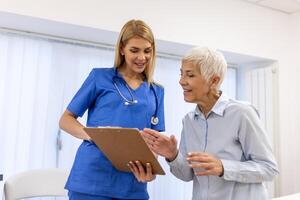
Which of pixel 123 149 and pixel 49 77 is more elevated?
pixel 49 77

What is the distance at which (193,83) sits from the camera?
53.1 inches

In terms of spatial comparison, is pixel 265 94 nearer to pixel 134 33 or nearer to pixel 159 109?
pixel 159 109

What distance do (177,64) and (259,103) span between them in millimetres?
980

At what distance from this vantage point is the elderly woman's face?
1.34 m

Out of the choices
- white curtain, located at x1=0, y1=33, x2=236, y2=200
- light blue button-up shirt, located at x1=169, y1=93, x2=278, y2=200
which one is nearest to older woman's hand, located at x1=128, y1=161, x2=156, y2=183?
light blue button-up shirt, located at x1=169, y1=93, x2=278, y2=200

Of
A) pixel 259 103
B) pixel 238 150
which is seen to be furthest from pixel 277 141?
pixel 238 150

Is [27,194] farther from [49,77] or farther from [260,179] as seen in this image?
[260,179]

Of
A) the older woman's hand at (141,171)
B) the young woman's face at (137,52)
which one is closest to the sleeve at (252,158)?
the older woman's hand at (141,171)

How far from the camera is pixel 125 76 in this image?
5.29 ft

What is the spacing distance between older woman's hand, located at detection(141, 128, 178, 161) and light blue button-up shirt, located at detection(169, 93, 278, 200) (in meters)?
0.05

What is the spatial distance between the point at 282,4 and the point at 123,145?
9.07 feet

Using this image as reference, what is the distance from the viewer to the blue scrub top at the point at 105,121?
1.48m

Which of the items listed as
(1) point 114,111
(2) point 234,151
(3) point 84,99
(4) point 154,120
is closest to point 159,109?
(4) point 154,120

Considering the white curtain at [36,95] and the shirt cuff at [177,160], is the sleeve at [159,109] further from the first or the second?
the white curtain at [36,95]
